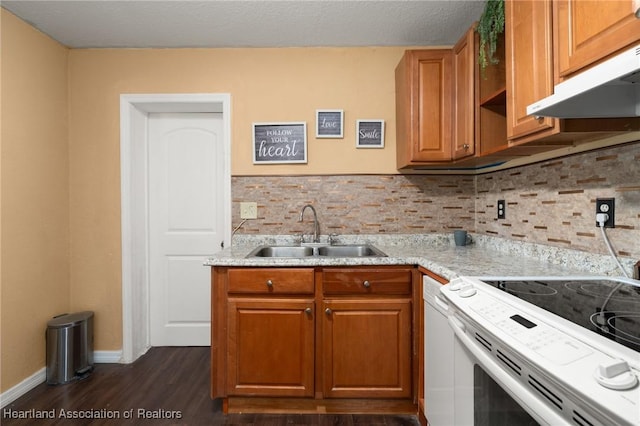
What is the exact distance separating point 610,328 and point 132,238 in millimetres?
2671

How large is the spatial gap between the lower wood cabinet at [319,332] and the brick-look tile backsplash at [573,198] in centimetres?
70

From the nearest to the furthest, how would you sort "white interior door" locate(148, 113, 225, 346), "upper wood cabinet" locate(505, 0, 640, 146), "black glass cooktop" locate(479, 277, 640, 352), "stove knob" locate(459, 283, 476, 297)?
"black glass cooktop" locate(479, 277, 640, 352)
"stove knob" locate(459, 283, 476, 297)
"upper wood cabinet" locate(505, 0, 640, 146)
"white interior door" locate(148, 113, 225, 346)

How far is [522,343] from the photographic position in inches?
27.9

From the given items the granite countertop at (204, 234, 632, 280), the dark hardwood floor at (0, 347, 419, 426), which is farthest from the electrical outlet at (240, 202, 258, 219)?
the dark hardwood floor at (0, 347, 419, 426)

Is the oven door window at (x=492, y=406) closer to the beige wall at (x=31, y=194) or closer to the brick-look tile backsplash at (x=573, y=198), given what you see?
the brick-look tile backsplash at (x=573, y=198)

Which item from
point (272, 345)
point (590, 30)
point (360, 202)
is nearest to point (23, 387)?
point (272, 345)

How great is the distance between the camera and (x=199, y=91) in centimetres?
240

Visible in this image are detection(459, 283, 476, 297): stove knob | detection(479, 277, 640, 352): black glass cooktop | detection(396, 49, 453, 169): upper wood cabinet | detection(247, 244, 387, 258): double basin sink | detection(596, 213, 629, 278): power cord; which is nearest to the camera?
→ detection(479, 277, 640, 352): black glass cooktop

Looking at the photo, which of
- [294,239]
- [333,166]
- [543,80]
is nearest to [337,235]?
[294,239]

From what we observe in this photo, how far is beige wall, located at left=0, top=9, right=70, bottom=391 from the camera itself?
1927mm

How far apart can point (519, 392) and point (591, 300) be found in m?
0.46

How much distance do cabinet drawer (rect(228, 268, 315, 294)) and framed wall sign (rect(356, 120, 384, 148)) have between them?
3.62ft

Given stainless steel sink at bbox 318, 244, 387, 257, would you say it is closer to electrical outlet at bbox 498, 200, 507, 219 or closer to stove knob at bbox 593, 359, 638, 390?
electrical outlet at bbox 498, 200, 507, 219

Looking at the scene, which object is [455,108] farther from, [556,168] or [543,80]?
[543,80]
